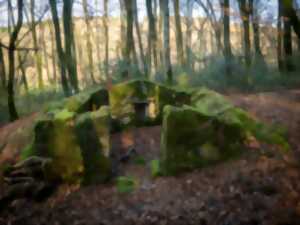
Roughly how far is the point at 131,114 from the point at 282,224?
5.50 meters

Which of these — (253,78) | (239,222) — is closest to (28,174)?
(239,222)

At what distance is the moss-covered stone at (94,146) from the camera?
6.95 metres

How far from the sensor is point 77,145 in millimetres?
7051

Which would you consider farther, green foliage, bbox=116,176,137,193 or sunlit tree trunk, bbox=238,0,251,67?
sunlit tree trunk, bbox=238,0,251,67

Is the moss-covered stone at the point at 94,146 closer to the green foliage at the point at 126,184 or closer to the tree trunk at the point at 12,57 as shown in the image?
the green foliage at the point at 126,184

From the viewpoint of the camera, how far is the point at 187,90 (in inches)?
395

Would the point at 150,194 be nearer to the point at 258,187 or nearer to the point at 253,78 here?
the point at 258,187

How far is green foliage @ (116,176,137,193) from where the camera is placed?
21.3 feet

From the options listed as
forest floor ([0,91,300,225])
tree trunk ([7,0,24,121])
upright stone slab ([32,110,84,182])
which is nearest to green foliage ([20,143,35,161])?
upright stone slab ([32,110,84,182])

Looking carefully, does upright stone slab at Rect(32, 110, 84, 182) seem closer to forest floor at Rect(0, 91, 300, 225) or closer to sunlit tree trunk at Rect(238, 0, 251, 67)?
forest floor at Rect(0, 91, 300, 225)

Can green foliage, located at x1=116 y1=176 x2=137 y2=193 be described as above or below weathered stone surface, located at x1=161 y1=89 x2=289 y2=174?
below

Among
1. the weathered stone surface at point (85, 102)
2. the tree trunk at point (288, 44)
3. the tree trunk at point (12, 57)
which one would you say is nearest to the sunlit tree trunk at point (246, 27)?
the tree trunk at point (288, 44)

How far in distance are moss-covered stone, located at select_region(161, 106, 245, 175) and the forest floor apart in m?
0.22

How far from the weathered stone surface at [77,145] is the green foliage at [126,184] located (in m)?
0.31
